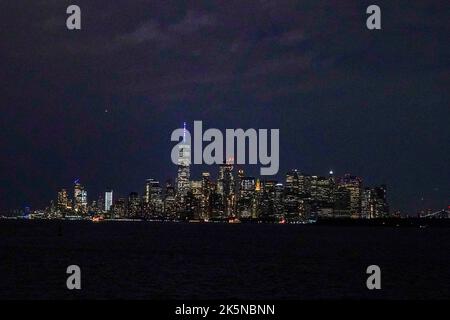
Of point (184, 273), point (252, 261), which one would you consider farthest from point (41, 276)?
point (252, 261)

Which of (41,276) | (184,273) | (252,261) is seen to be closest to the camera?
(41,276)

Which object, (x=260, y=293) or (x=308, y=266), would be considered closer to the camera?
(x=260, y=293)
